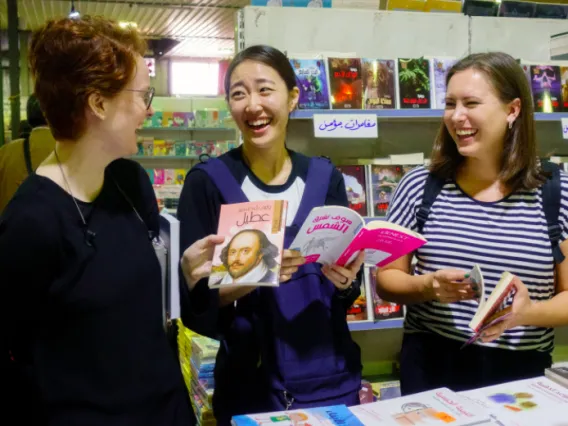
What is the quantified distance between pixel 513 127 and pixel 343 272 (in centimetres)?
77

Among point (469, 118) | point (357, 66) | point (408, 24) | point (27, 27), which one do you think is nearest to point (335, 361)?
point (469, 118)

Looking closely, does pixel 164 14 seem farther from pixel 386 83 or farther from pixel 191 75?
pixel 386 83

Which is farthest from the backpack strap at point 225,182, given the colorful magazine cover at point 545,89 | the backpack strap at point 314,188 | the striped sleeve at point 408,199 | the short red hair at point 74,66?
the colorful magazine cover at point 545,89

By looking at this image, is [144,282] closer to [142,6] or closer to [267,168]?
[267,168]

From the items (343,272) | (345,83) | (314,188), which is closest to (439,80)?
(345,83)

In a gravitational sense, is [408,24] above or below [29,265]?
above

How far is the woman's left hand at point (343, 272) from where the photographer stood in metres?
1.55

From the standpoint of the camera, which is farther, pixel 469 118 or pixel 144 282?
pixel 469 118

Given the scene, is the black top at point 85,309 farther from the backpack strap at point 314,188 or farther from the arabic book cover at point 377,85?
the arabic book cover at point 377,85

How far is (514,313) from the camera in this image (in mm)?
1471

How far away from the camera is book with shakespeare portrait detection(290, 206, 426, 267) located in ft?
4.48

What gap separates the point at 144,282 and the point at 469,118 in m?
1.11

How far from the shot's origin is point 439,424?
120cm

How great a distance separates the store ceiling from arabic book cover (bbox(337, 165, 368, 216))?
6.84m
